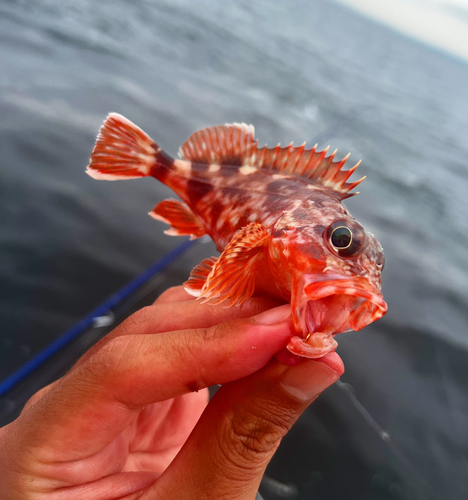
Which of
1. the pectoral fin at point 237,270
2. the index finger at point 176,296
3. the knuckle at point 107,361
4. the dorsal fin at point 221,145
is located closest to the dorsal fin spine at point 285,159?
the dorsal fin at point 221,145

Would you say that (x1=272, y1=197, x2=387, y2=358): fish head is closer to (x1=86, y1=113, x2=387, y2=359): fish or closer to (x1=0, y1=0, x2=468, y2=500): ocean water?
(x1=86, y1=113, x2=387, y2=359): fish

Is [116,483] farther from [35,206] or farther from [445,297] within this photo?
[445,297]

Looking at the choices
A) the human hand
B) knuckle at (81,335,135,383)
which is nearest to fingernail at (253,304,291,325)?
the human hand

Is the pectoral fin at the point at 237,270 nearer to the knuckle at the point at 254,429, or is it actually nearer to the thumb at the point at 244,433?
the thumb at the point at 244,433

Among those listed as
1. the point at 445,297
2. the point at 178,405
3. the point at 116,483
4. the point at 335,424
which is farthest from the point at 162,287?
the point at 445,297

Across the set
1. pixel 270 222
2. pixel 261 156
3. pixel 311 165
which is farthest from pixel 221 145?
pixel 270 222

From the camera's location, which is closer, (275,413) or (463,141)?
(275,413)
